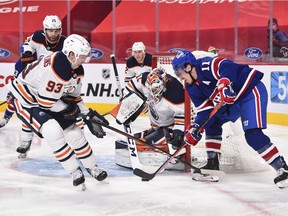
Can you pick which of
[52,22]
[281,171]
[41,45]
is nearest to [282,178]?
[281,171]

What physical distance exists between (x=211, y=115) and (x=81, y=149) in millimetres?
718

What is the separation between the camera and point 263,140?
3.01m

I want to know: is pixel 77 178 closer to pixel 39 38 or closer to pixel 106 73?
pixel 39 38

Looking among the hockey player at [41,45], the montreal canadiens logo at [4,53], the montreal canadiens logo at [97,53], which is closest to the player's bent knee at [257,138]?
the hockey player at [41,45]

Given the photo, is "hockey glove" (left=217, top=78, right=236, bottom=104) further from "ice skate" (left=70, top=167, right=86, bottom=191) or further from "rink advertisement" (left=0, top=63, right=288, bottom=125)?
"rink advertisement" (left=0, top=63, right=288, bottom=125)

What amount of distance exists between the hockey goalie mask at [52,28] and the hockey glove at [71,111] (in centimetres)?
106

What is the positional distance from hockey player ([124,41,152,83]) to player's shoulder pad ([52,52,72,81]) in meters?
2.93

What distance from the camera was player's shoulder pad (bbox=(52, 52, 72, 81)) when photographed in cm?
287

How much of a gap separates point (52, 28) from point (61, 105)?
1123mm

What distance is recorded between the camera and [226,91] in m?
2.90

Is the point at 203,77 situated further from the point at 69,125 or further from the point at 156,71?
the point at 69,125

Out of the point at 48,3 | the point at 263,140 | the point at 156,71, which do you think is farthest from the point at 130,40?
the point at 263,140

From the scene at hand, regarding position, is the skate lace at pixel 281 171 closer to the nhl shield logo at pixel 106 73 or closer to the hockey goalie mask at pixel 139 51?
the hockey goalie mask at pixel 139 51

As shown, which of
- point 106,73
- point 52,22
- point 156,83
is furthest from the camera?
point 106,73
